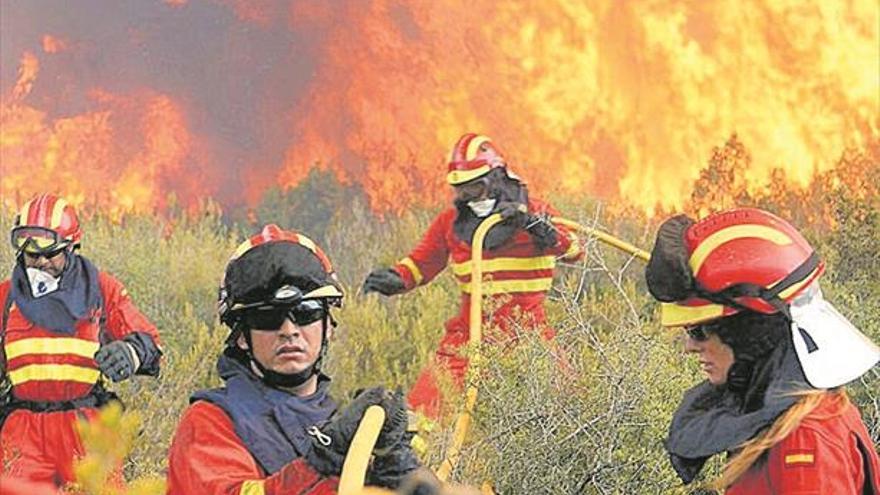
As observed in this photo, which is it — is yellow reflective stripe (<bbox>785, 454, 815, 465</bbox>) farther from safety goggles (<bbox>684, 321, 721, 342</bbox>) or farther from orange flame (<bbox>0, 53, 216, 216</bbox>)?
orange flame (<bbox>0, 53, 216, 216</bbox>)

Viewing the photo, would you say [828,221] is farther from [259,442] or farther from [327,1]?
[259,442]

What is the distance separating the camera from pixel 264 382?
3467mm

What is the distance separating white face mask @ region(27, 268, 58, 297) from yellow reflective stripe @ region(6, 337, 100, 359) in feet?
0.70

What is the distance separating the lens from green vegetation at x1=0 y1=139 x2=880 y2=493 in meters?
5.16

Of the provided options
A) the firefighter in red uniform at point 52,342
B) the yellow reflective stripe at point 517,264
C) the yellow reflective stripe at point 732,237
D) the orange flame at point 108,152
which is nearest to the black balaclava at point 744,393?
the yellow reflective stripe at point 732,237

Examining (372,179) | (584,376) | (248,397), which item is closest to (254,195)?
(372,179)

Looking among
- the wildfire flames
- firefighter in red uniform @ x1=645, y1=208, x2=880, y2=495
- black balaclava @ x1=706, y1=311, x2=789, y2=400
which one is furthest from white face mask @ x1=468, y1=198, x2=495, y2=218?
the wildfire flames

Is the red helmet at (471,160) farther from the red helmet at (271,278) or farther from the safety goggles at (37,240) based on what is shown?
the red helmet at (271,278)

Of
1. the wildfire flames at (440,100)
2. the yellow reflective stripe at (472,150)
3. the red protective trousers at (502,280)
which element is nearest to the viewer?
the red protective trousers at (502,280)

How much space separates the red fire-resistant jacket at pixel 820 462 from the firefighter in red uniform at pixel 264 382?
0.94 m

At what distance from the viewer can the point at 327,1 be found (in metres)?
16.6

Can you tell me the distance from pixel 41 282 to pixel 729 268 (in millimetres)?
4165

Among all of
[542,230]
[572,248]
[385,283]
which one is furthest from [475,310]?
[385,283]

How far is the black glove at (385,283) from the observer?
8.12 metres
